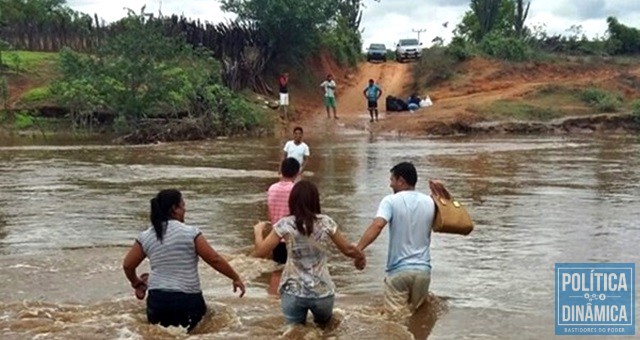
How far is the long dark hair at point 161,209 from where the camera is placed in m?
6.91

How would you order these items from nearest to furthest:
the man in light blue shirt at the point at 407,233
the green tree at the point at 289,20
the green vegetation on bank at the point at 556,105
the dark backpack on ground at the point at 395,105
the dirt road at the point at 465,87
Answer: the man in light blue shirt at the point at 407,233 < the dirt road at the point at 465,87 < the green vegetation on bank at the point at 556,105 < the dark backpack on ground at the point at 395,105 < the green tree at the point at 289,20

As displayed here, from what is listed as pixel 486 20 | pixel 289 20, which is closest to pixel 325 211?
pixel 289 20

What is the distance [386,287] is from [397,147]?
19.1 metres

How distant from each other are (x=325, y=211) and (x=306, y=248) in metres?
7.42

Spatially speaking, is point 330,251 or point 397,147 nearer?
point 330,251

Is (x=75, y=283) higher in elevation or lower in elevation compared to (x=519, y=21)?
lower

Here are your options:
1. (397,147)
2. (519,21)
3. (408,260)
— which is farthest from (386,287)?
(519,21)

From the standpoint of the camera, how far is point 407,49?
176ft

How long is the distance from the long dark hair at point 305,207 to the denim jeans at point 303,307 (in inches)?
20.3

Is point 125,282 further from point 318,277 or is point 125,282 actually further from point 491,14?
point 491,14

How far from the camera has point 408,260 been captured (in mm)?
7742

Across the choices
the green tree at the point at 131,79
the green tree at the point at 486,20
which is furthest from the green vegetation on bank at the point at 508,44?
the green tree at the point at 131,79
